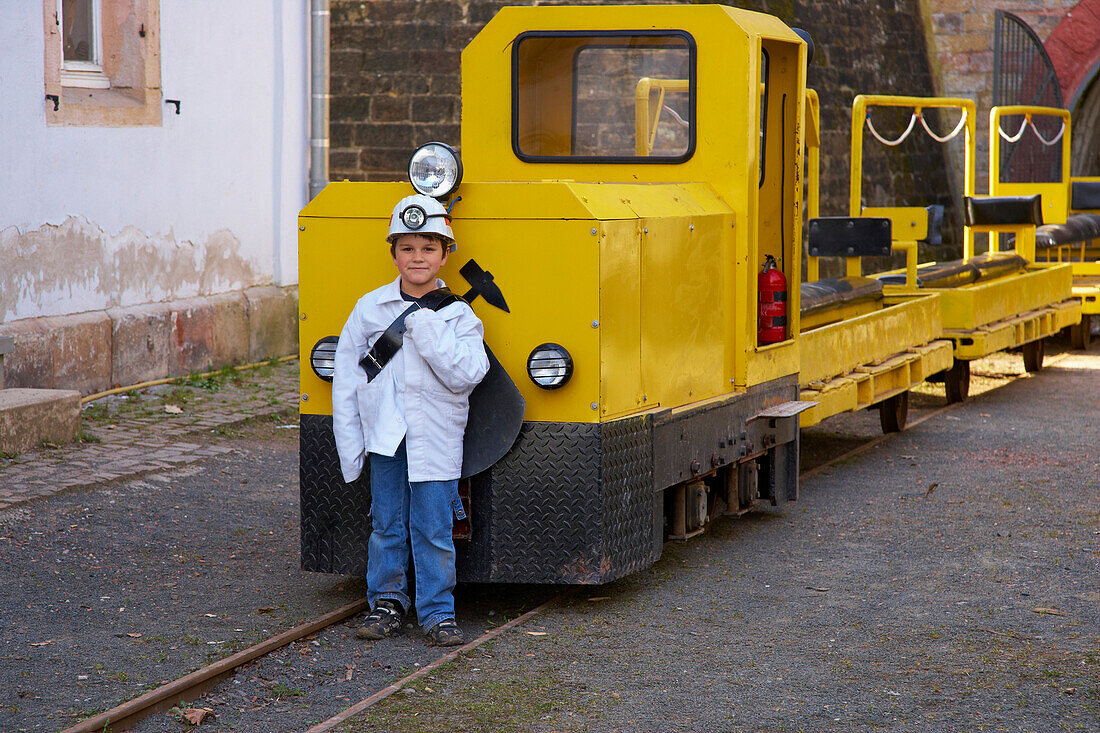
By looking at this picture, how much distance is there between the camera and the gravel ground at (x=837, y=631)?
4.34m

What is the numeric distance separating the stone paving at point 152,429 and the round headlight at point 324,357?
90.8 inches

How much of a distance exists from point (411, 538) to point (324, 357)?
2.58 ft

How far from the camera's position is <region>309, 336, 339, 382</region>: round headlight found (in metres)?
5.36

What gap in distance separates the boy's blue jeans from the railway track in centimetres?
22

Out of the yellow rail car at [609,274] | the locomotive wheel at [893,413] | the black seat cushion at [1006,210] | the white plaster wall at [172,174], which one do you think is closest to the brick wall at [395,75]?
the white plaster wall at [172,174]

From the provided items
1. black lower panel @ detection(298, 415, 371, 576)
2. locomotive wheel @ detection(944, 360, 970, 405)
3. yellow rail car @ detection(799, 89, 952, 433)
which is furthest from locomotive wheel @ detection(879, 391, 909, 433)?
black lower panel @ detection(298, 415, 371, 576)

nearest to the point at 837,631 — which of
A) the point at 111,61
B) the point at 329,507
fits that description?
the point at 329,507

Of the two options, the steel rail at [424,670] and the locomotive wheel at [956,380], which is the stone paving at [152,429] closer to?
the steel rail at [424,670]

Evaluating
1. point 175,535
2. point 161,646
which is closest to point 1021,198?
point 175,535

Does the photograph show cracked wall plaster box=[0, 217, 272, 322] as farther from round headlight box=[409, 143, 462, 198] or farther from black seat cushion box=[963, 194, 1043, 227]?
black seat cushion box=[963, 194, 1043, 227]

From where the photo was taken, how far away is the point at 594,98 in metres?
6.47

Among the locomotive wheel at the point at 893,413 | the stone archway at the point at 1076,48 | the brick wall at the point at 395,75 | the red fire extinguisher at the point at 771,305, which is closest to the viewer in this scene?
the red fire extinguisher at the point at 771,305

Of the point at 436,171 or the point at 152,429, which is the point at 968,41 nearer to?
the point at 152,429

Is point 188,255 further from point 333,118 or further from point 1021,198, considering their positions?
point 1021,198
